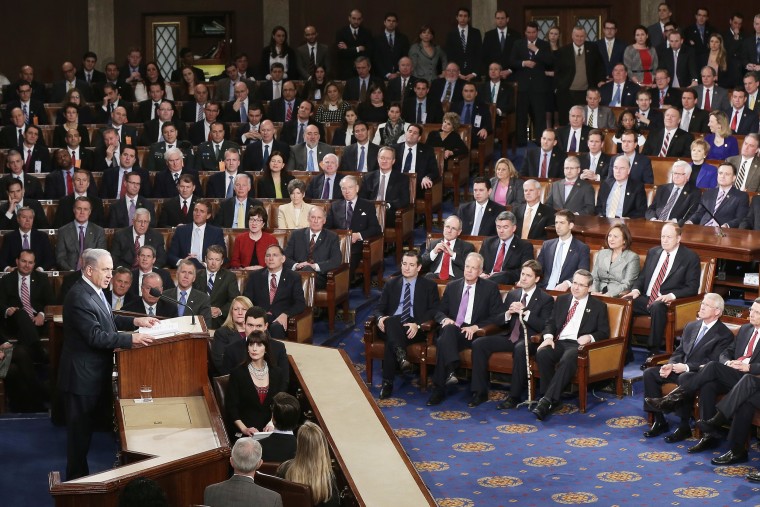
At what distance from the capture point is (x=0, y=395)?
303 inches

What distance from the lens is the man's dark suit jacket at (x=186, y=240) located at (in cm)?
914

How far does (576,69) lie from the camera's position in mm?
12367

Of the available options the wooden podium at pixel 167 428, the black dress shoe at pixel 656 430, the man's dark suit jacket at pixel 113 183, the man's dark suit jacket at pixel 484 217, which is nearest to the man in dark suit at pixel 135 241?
the man's dark suit jacket at pixel 113 183

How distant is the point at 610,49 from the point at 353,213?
439 cm

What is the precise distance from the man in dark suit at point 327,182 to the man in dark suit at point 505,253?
1.76m

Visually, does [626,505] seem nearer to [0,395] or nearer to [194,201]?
[0,395]

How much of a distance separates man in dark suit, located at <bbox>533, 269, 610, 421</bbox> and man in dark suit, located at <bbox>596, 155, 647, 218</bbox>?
186cm

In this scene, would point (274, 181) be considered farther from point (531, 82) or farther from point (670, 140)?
point (670, 140)

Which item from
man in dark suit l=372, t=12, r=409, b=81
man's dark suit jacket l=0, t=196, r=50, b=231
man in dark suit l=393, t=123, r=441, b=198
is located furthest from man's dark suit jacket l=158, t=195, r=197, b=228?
man in dark suit l=372, t=12, r=409, b=81

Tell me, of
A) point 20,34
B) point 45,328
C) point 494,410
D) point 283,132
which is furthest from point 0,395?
point 20,34

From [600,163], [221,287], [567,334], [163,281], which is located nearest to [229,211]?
[163,281]

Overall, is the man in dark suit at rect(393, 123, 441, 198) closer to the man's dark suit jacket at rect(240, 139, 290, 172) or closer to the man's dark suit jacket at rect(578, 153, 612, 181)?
the man's dark suit jacket at rect(240, 139, 290, 172)

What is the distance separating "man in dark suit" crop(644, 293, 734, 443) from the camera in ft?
23.0

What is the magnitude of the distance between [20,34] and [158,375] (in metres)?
9.93
